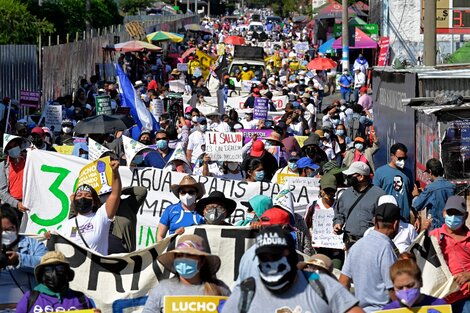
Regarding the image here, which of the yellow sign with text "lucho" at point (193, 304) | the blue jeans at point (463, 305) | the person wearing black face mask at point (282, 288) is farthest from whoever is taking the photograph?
the blue jeans at point (463, 305)

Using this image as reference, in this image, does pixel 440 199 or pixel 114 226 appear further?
pixel 440 199

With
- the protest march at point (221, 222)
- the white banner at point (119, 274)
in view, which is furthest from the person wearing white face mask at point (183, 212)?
the white banner at point (119, 274)

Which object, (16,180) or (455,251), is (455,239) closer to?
(455,251)

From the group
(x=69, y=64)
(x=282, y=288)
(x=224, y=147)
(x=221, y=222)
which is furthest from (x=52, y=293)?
(x=69, y=64)

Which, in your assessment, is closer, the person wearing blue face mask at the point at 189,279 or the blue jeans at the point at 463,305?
the person wearing blue face mask at the point at 189,279

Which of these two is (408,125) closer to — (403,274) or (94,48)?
(403,274)

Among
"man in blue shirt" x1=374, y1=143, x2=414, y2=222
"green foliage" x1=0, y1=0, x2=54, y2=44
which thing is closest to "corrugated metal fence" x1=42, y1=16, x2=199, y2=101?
"green foliage" x1=0, y1=0, x2=54, y2=44

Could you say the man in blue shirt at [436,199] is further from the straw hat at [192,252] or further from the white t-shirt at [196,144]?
the white t-shirt at [196,144]

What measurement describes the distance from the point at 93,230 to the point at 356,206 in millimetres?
2545

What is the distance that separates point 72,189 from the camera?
13.9 meters

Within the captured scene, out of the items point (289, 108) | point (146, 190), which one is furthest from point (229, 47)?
point (146, 190)

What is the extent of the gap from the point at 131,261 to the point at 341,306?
3271 millimetres

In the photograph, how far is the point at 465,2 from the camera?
132ft

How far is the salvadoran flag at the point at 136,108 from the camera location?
70.6 feet
